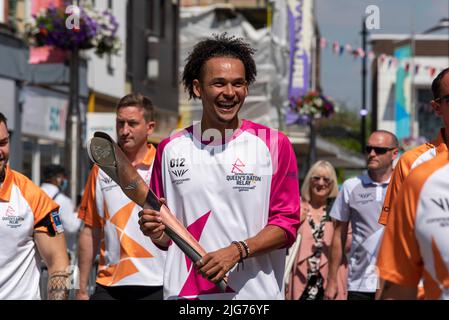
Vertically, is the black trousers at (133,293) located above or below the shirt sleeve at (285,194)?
below

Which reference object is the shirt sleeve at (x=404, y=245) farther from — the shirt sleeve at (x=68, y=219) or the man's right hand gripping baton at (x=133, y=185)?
the shirt sleeve at (x=68, y=219)

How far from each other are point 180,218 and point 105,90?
24.8 m

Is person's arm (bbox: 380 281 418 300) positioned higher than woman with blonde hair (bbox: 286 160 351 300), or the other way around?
person's arm (bbox: 380 281 418 300)

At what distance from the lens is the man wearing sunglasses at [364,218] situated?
31.1 feet

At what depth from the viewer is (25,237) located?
6.48 m

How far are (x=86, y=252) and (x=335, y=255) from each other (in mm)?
2638

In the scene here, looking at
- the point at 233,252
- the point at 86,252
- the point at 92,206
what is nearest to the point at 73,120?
the point at 86,252

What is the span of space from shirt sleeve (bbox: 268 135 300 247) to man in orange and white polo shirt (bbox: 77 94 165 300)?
7.47 ft

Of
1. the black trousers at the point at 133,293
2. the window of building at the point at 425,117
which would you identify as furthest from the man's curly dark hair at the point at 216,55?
the window of building at the point at 425,117

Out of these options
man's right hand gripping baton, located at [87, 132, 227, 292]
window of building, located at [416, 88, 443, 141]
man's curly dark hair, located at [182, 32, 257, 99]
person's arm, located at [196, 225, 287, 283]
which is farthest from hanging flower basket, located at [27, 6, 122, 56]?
window of building, located at [416, 88, 443, 141]

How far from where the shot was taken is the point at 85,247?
8.20 metres

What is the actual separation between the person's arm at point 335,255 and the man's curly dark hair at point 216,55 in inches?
170

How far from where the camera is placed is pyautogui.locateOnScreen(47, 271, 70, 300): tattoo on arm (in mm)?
6709

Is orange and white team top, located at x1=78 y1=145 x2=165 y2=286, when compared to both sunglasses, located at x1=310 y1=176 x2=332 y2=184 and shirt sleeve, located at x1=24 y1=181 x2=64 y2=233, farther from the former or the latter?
sunglasses, located at x1=310 y1=176 x2=332 y2=184
